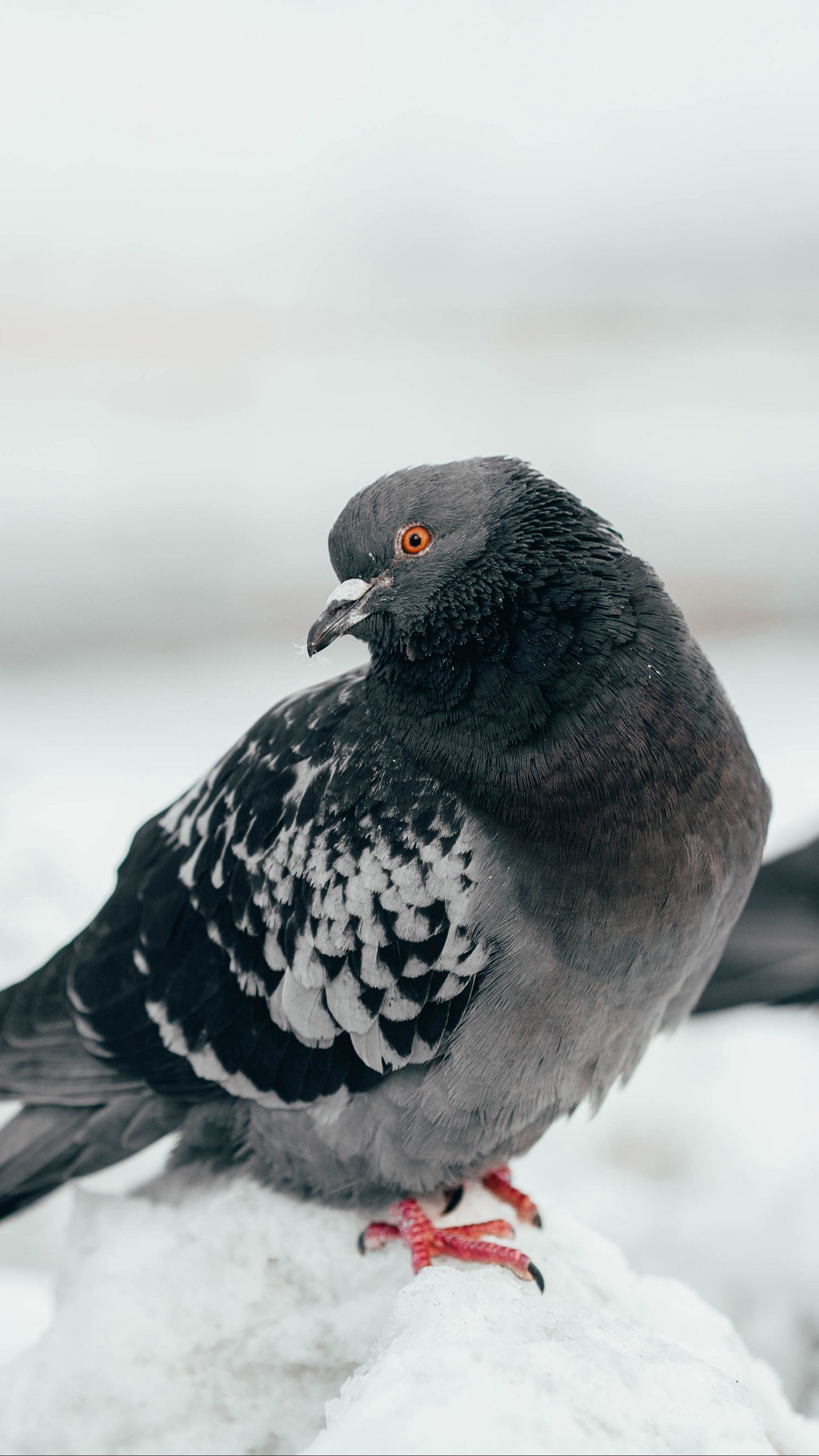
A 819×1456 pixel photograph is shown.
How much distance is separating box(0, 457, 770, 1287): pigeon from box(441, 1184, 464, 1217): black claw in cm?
10

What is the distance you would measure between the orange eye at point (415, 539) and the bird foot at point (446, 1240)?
177 cm

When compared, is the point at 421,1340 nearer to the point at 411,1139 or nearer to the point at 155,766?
the point at 411,1139

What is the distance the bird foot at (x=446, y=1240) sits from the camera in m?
2.99

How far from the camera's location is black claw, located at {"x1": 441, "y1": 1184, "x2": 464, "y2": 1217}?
3234mm

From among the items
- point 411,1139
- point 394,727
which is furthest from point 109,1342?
point 394,727

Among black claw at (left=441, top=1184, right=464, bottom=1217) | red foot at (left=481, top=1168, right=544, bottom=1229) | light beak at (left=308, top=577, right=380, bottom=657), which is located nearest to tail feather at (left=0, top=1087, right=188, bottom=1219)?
black claw at (left=441, top=1184, right=464, bottom=1217)

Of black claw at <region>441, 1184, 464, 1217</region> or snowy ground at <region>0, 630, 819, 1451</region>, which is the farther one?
black claw at <region>441, 1184, 464, 1217</region>

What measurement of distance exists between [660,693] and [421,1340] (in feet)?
4.63

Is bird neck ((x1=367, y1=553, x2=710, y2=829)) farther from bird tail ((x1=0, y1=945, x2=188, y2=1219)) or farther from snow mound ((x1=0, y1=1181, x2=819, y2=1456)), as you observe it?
bird tail ((x1=0, y1=945, x2=188, y2=1219))

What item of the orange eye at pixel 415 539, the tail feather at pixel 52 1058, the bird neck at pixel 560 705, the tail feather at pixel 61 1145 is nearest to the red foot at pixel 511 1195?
the tail feather at pixel 61 1145

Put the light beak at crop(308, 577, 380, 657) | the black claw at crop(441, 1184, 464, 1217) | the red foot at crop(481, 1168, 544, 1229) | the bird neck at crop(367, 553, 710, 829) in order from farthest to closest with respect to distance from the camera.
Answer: the red foot at crop(481, 1168, 544, 1229) < the black claw at crop(441, 1184, 464, 1217) < the light beak at crop(308, 577, 380, 657) < the bird neck at crop(367, 553, 710, 829)

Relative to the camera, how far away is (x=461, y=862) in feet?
8.48

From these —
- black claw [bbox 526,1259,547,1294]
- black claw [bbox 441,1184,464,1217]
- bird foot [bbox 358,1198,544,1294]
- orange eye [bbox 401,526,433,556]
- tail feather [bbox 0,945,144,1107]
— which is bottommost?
black claw [bbox 526,1259,547,1294]

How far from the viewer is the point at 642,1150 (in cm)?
516
